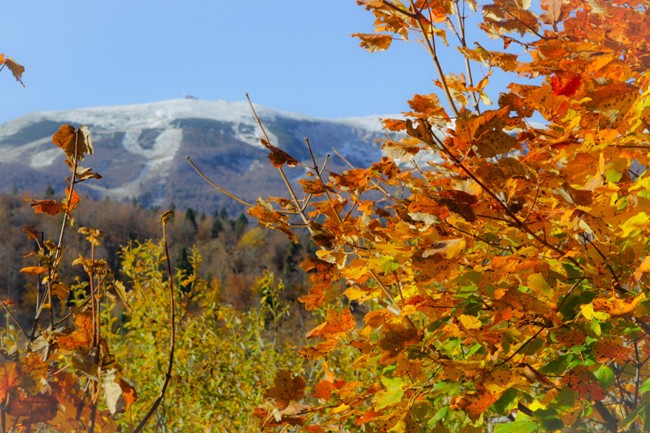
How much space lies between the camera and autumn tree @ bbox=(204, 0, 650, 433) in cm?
112

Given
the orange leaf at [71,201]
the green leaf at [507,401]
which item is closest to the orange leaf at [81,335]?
the orange leaf at [71,201]

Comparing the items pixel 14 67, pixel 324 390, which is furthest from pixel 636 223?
pixel 14 67

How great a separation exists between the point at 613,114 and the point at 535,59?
15.5 inches

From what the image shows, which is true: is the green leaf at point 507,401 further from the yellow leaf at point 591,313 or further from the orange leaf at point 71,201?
the orange leaf at point 71,201

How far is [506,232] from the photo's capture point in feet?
4.39

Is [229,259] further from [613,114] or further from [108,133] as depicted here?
[108,133]

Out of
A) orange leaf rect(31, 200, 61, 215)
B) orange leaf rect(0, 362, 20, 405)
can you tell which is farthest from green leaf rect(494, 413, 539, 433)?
orange leaf rect(31, 200, 61, 215)

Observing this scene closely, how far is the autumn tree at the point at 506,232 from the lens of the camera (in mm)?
1117

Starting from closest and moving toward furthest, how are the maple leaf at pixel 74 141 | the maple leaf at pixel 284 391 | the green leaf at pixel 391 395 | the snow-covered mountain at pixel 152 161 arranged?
the maple leaf at pixel 74 141 → the green leaf at pixel 391 395 → the maple leaf at pixel 284 391 → the snow-covered mountain at pixel 152 161

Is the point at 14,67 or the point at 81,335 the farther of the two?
the point at 14,67

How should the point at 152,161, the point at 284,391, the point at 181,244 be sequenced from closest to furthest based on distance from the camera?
the point at 284,391 < the point at 181,244 < the point at 152,161

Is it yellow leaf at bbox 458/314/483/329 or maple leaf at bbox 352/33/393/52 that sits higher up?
maple leaf at bbox 352/33/393/52

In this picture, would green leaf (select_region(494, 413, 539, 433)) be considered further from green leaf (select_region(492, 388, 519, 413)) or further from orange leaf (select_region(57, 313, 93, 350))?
orange leaf (select_region(57, 313, 93, 350))

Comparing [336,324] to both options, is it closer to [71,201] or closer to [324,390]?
[324,390]
